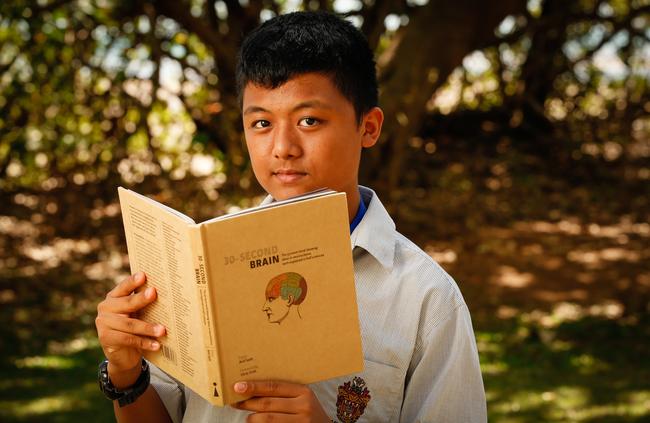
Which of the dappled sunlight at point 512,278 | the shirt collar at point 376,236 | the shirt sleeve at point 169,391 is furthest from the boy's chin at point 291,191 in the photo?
the dappled sunlight at point 512,278

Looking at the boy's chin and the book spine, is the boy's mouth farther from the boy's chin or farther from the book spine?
the book spine

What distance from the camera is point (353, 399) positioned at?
5.50 feet

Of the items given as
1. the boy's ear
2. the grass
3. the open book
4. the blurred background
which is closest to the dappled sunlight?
the blurred background

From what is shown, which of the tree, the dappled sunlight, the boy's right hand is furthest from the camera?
the dappled sunlight

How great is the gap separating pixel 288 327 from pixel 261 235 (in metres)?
0.18

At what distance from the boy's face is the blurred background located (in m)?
2.63

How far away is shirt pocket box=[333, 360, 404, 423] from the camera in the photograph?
166 cm

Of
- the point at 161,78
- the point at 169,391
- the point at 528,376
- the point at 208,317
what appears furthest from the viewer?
the point at 161,78

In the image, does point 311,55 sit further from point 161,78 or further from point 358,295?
point 161,78

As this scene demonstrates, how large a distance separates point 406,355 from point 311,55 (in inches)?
25.2

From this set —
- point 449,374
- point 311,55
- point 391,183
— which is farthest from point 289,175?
point 391,183

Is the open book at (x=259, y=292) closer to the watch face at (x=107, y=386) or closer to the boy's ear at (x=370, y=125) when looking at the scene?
the watch face at (x=107, y=386)

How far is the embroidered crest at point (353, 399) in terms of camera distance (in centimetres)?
167

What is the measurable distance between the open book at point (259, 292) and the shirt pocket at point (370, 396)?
17cm
